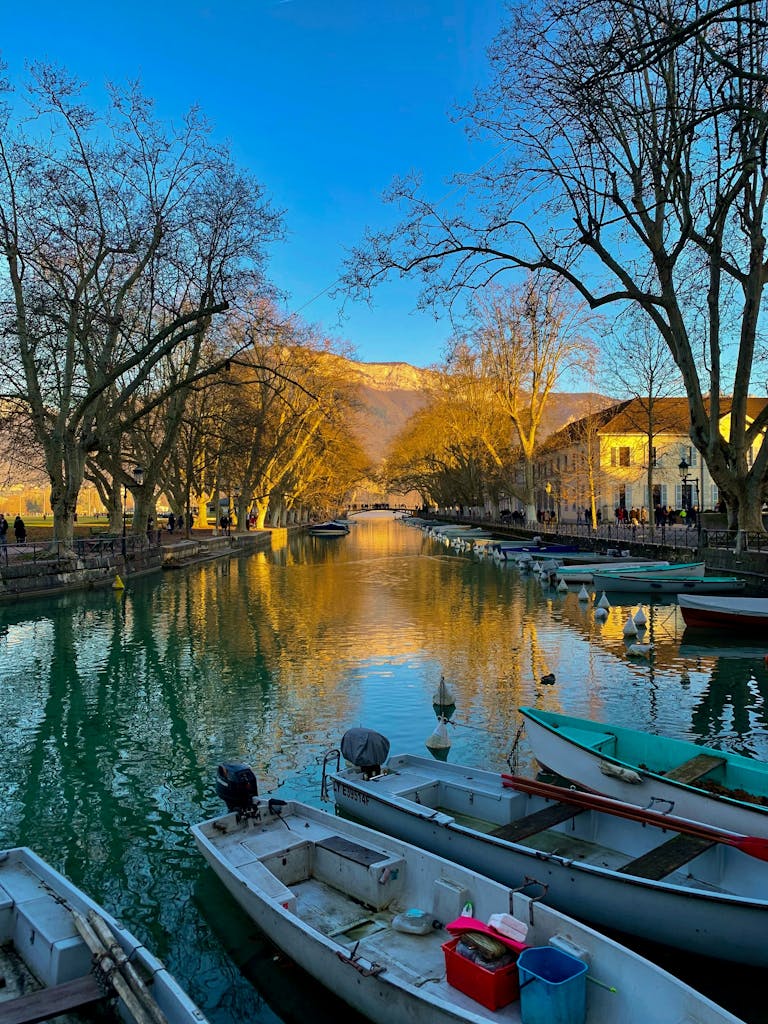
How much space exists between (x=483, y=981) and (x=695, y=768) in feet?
12.2

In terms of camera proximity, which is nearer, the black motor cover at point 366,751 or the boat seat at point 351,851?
the boat seat at point 351,851

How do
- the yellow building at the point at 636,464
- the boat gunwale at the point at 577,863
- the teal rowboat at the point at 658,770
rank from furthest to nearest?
the yellow building at the point at 636,464
the teal rowboat at the point at 658,770
the boat gunwale at the point at 577,863

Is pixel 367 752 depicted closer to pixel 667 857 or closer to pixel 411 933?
pixel 411 933

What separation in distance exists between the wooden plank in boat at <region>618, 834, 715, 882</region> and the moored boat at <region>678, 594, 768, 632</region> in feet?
47.1

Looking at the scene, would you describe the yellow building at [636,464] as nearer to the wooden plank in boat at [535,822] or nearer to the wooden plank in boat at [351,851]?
the wooden plank in boat at [535,822]

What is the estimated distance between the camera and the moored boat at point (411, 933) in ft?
14.4

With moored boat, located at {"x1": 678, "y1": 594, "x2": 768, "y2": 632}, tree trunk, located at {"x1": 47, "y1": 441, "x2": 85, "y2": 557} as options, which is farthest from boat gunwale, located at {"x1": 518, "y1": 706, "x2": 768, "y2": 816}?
tree trunk, located at {"x1": 47, "y1": 441, "x2": 85, "y2": 557}

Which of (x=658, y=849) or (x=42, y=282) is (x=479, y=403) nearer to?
(x=42, y=282)

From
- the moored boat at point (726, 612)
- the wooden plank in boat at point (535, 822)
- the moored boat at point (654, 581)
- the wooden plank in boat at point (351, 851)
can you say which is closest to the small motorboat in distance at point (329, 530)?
the moored boat at point (654, 581)

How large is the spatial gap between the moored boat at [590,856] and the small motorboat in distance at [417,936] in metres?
0.73

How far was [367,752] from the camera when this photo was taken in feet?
27.9

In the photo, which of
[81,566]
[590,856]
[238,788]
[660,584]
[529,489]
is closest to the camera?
[590,856]

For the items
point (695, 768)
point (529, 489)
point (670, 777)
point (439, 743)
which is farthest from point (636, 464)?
point (670, 777)

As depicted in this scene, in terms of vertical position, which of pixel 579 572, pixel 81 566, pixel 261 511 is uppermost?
pixel 261 511
